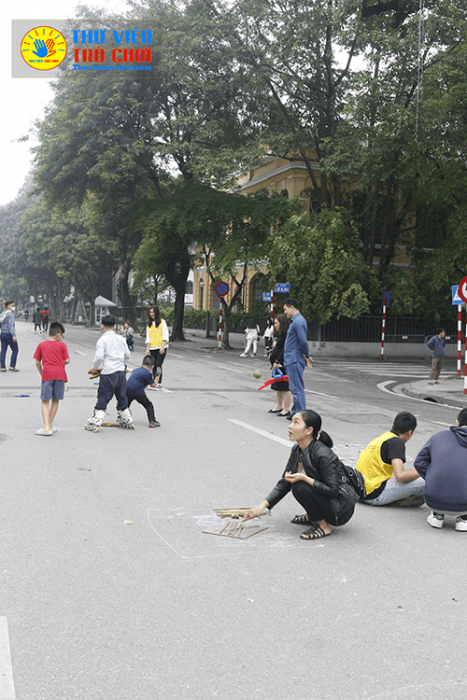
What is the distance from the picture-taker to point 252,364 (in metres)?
23.2

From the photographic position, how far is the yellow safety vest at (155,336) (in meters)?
13.3

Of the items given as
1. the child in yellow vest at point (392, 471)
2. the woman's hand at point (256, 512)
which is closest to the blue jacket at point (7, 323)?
the child in yellow vest at point (392, 471)

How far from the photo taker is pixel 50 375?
8.48 metres

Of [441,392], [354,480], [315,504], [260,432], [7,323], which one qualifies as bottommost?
[441,392]

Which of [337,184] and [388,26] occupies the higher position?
[388,26]

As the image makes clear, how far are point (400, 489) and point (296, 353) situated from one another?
15.3ft

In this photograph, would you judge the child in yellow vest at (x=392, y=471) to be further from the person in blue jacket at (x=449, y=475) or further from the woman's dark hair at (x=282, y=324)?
the woman's dark hair at (x=282, y=324)

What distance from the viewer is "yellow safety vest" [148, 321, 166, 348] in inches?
525

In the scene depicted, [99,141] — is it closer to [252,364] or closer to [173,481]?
[252,364]

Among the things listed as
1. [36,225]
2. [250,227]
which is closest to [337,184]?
[250,227]

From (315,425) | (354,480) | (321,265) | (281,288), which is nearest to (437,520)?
(354,480)

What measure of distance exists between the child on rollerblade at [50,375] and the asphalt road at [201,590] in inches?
26.2

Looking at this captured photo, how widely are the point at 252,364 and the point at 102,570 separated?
62.6ft

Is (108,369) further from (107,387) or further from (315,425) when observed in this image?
(315,425)
